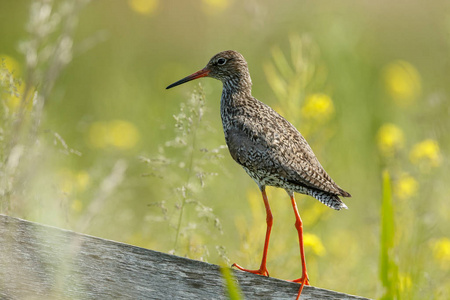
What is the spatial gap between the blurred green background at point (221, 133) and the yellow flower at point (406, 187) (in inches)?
1.2

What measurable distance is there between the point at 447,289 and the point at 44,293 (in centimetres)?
412

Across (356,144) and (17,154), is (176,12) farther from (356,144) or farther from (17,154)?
(17,154)

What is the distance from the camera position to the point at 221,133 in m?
8.14

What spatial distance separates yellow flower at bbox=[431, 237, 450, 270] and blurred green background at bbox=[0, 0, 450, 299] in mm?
19

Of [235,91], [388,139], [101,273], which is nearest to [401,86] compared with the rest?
[388,139]

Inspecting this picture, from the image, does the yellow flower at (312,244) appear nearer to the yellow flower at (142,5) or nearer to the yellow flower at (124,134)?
the yellow flower at (124,134)

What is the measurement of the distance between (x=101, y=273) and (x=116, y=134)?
6.50 metres

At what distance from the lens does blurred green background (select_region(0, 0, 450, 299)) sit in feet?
12.6

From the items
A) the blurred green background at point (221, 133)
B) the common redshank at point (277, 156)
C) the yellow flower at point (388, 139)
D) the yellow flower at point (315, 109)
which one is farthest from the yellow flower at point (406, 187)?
the common redshank at point (277, 156)

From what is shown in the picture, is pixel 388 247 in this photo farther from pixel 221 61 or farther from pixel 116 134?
pixel 116 134

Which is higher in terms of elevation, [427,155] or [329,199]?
[427,155]

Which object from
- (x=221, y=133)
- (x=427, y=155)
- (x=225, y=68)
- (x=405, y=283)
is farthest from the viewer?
(x=221, y=133)

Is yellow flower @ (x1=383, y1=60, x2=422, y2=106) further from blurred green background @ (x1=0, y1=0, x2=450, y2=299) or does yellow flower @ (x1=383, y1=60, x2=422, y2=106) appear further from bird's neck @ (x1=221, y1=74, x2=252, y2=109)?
bird's neck @ (x1=221, y1=74, x2=252, y2=109)

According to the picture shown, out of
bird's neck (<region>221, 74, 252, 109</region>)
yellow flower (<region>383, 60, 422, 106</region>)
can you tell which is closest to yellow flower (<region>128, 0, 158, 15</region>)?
yellow flower (<region>383, 60, 422, 106</region>)
